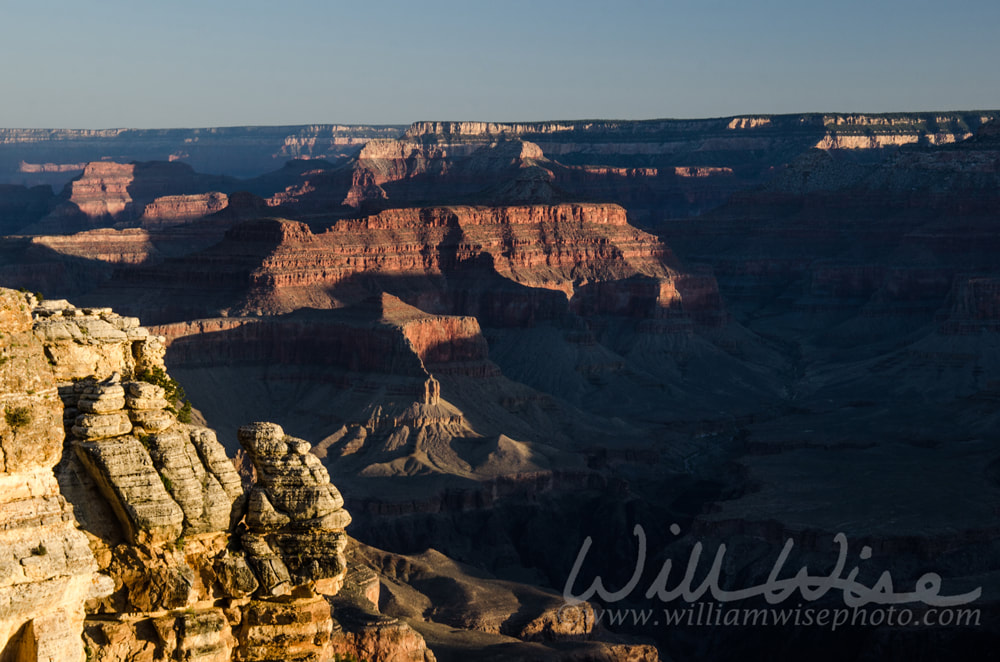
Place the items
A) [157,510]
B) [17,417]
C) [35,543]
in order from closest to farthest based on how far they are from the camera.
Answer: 1. [35,543]
2. [17,417]
3. [157,510]

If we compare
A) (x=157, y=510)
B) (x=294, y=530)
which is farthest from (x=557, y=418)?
(x=157, y=510)

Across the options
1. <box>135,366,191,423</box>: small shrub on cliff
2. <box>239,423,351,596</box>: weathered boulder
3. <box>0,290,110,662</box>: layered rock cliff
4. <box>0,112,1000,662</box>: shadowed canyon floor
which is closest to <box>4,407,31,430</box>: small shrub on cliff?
<box>0,290,110,662</box>: layered rock cliff

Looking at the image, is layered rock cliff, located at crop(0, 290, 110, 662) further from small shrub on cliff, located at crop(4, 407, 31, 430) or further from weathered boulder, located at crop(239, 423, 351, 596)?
weathered boulder, located at crop(239, 423, 351, 596)

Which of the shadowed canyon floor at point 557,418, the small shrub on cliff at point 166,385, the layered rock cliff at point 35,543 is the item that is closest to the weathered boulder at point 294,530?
the shadowed canyon floor at point 557,418

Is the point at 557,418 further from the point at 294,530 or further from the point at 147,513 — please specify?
the point at 147,513

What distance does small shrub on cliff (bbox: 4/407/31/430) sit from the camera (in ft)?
82.5

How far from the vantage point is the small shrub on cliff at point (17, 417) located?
2516 cm

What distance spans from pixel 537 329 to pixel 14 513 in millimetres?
140820

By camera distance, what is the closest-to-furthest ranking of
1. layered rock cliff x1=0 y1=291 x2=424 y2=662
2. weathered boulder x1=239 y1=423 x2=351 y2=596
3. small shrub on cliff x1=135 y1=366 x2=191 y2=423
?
layered rock cliff x1=0 y1=291 x2=424 y2=662 → weathered boulder x1=239 y1=423 x2=351 y2=596 → small shrub on cliff x1=135 y1=366 x2=191 y2=423

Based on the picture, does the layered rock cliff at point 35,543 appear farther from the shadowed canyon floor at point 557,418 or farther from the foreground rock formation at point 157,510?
the shadowed canyon floor at point 557,418

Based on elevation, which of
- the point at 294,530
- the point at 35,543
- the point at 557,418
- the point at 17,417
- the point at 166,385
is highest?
the point at 17,417

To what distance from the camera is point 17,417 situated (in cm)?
2527

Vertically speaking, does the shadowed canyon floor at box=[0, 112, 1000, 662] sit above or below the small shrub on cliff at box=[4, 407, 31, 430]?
below

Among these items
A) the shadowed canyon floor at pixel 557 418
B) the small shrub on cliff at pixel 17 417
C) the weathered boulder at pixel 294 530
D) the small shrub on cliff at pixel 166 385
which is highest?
the small shrub on cliff at pixel 17 417
